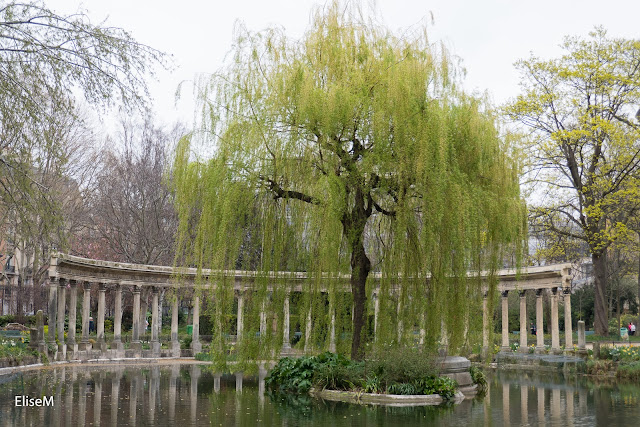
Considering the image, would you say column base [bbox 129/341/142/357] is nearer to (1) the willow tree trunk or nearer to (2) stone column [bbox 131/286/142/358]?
(2) stone column [bbox 131/286/142/358]

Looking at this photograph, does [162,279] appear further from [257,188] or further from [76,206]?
[257,188]

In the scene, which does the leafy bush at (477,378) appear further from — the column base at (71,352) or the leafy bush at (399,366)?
the column base at (71,352)

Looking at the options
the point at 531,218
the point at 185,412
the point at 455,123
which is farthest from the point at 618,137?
the point at 185,412

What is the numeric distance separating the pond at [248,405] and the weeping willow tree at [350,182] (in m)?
2.26

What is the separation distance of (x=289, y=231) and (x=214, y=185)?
2502 mm

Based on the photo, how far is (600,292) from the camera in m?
32.3

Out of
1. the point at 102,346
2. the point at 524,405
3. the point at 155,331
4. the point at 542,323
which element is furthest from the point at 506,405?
the point at 102,346

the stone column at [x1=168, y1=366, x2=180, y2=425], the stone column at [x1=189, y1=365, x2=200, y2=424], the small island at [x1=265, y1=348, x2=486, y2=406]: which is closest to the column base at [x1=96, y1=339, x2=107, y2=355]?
the stone column at [x1=168, y1=366, x2=180, y2=425]

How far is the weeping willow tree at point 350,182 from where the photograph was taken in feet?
54.0

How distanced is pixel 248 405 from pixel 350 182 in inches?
251

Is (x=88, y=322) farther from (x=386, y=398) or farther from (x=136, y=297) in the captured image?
(x=386, y=398)

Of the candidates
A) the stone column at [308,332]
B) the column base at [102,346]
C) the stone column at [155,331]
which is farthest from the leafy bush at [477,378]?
the column base at [102,346]

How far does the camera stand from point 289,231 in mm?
18406

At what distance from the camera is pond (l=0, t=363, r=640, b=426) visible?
44.6 feet
